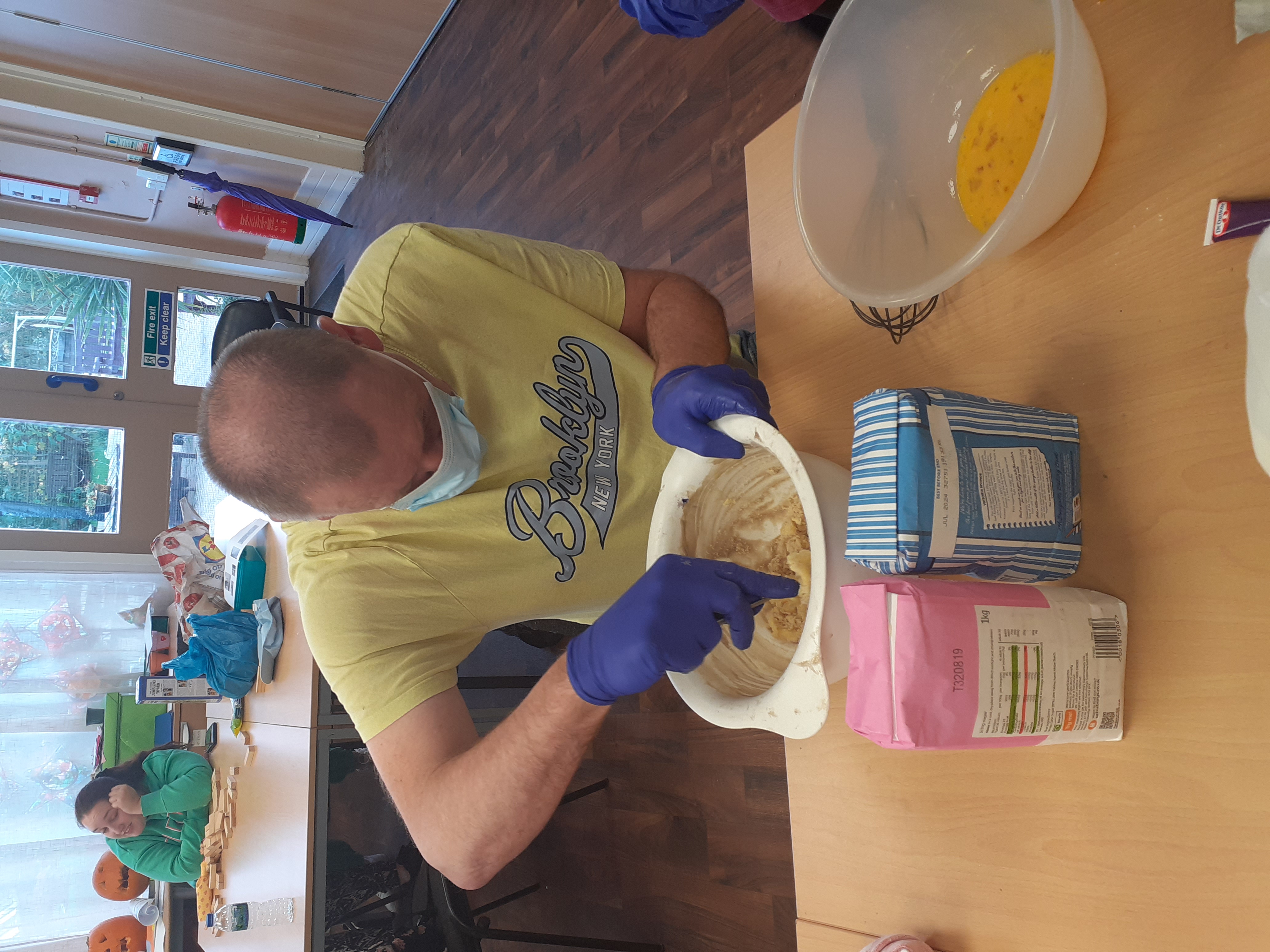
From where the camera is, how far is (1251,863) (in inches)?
20.1

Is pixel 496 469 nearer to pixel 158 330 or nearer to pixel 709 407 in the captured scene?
pixel 709 407

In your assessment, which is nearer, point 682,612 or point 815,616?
point 815,616

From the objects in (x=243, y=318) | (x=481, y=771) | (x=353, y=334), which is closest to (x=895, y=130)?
(x=353, y=334)

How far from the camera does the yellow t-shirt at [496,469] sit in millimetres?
1068

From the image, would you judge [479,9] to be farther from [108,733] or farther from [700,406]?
[108,733]

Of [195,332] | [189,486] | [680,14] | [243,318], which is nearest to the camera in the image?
[680,14]

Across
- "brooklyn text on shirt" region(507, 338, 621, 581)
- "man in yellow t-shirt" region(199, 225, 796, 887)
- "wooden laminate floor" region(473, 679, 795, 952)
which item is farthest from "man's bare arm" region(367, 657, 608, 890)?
"wooden laminate floor" region(473, 679, 795, 952)

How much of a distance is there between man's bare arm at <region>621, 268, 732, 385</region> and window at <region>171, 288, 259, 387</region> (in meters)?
3.06

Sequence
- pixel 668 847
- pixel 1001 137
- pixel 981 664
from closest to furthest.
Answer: pixel 981 664 → pixel 1001 137 → pixel 668 847

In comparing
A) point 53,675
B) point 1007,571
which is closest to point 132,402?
point 53,675

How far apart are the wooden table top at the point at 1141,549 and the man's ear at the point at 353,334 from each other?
2.31 ft

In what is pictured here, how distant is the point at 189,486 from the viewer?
363 cm

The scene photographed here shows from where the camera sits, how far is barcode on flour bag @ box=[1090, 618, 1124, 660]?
566 millimetres

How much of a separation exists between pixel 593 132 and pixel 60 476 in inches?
106
